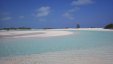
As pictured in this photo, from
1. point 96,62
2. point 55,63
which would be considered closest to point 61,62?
point 55,63

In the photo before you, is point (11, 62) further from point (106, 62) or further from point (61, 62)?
point (106, 62)

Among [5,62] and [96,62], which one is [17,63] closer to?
[5,62]

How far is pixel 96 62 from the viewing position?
471cm

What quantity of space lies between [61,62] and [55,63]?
0.19 metres

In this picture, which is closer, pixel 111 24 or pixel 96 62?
pixel 96 62

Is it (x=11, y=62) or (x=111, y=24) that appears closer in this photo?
(x=11, y=62)

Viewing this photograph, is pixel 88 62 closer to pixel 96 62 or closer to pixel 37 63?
pixel 96 62

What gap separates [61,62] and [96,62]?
0.91 m

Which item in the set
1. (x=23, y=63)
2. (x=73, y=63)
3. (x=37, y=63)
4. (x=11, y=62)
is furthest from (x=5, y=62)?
(x=73, y=63)

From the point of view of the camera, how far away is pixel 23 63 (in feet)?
15.4

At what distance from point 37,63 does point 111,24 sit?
33722mm

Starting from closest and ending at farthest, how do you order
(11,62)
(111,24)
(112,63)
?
(112,63) → (11,62) → (111,24)

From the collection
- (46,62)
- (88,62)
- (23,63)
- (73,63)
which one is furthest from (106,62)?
(23,63)

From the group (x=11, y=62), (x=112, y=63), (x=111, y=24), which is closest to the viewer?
(x=112, y=63)
